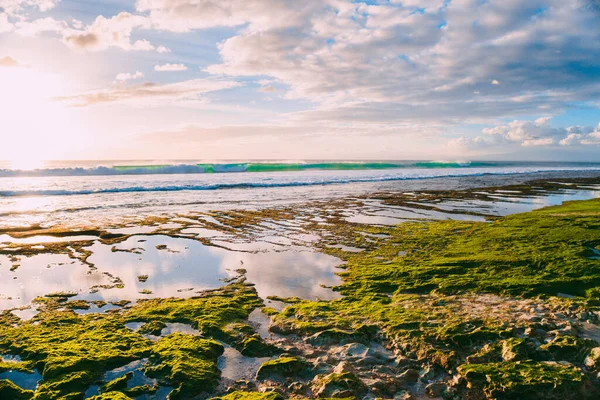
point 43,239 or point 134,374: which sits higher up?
point 43,239

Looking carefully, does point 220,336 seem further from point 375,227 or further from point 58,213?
point 58,213

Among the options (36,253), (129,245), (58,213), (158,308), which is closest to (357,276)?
(158,308)

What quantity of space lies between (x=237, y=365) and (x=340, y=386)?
1.44m

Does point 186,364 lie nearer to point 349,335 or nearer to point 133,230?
point 349,335

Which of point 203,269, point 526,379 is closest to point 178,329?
point 203,269

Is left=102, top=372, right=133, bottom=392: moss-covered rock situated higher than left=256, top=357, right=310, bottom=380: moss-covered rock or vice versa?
left=256, top=357, right=310, bottom=380: moss-covered rock

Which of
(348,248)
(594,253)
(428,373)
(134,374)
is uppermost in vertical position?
(594,253)

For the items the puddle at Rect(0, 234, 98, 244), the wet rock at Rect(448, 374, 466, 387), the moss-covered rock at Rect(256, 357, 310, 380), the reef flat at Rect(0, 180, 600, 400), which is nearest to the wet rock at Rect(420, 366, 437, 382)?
the reef flat at Rect(0, 180, 600, 400)

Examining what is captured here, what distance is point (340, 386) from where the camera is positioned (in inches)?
167

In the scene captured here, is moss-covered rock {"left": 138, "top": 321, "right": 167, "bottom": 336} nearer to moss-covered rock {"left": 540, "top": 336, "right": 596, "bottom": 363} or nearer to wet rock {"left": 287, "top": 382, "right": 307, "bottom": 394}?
wet rock {"left": 287, "top": 382, "right": 307, "bottom": 394}

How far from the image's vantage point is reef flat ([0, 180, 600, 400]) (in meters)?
4.32

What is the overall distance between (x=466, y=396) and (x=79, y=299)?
6.54 m

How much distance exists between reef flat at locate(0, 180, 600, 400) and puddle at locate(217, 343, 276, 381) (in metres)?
A: 0.02

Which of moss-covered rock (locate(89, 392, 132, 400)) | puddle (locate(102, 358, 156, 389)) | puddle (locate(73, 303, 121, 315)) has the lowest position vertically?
puddle (locate(102, 358, 156, 389))
